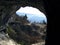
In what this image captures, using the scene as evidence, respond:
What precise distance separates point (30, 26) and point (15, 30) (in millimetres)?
1853


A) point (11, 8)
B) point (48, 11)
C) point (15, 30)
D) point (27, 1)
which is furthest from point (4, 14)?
point (48, 11)

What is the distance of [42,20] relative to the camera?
21.0 meters

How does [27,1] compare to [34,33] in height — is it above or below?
above

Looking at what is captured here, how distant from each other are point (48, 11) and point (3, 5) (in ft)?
39.8

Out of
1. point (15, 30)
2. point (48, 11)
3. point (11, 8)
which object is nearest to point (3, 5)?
point (11, 8)

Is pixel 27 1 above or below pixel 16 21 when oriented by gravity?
above

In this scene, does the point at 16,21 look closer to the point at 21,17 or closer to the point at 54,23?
the point at 21,17

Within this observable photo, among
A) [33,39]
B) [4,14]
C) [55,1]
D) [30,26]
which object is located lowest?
[33,39]

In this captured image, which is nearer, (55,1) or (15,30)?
(55,1)

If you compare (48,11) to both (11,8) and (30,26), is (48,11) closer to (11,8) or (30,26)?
(11,8)

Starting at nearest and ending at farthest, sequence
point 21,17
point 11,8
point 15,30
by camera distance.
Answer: point 11,8 → point 15,30 → point 21,17

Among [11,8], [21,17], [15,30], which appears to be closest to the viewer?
[11,8]

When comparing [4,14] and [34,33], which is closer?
[4,14]

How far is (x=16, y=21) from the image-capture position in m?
19.3
